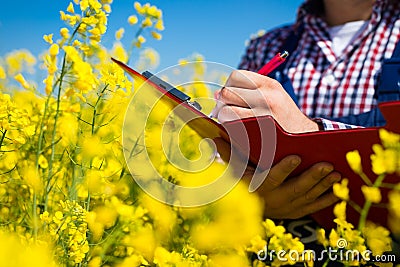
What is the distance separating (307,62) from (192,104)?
23.6 inches

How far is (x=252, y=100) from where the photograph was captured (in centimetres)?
83

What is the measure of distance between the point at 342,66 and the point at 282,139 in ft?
1.79

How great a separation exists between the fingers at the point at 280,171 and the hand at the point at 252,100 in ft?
0.24

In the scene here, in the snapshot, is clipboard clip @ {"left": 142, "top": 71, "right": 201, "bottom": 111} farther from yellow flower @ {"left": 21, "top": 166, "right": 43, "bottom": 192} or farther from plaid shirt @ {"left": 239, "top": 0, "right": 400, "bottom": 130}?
plaid shirt @ {"left": 239, "top": 0, "right": 400, "bottom": 130}

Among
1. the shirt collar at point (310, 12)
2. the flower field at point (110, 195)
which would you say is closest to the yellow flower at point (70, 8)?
the flower field at point (110, 195)

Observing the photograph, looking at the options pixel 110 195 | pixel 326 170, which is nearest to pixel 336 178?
pixel 326 170

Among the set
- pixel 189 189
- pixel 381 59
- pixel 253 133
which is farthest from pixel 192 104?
pixel 381 59

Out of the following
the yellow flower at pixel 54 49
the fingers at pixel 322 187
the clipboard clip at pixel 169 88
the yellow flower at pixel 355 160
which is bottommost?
the fingers at pixel 322 187

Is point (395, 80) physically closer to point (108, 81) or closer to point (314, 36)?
point (314, 36)

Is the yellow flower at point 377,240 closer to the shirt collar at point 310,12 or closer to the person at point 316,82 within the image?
the person at point 316,82

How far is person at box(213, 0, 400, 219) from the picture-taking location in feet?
2.73

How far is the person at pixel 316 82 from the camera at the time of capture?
832 mm

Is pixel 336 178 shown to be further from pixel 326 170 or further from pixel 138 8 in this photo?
pixel 138 8

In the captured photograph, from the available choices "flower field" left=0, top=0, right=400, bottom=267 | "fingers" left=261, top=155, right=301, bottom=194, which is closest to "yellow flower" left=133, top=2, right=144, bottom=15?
"flower field" left=0, top=0, right=400, bottom=267
